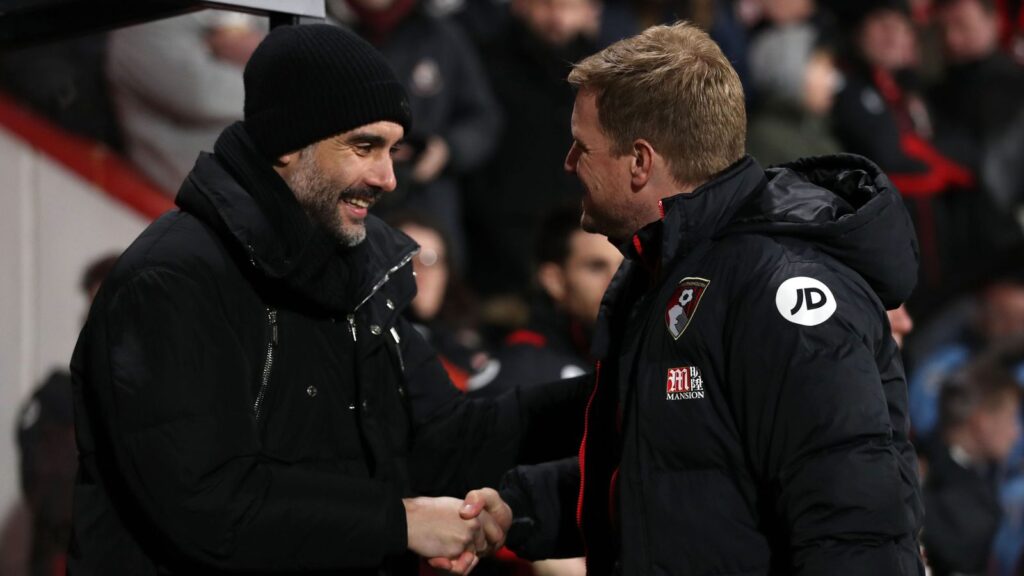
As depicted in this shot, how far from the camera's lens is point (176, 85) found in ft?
18.7

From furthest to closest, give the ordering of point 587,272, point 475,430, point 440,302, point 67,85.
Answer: point 440,302
point 67,85
point 587,272
point 475,430

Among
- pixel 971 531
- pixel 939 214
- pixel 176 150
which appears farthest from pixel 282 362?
pixel 939 214

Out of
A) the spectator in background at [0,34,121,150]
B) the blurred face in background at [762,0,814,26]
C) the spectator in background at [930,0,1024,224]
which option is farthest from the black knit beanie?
the spectator in background at [930,0,1024,224]

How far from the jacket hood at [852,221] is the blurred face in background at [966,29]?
17.9 feet

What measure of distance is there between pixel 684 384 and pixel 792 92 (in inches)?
197

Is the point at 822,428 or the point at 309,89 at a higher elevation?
the point at 309,89

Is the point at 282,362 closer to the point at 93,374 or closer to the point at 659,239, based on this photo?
the point at 93,374

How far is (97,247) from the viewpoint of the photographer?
580cm

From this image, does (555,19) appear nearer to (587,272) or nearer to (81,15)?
(587,272)

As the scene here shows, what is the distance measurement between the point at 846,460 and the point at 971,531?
3507 millimetres

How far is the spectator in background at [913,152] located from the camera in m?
7.67

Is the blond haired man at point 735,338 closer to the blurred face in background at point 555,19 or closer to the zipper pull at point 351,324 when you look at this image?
the zipper pull at point 351,324

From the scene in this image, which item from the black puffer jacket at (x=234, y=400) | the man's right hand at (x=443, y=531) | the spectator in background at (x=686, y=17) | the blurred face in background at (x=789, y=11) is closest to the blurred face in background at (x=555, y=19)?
the spectator in background at (x=686, y=17)

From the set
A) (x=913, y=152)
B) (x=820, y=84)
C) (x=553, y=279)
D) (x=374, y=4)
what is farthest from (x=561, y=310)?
(x=913, y=152)
